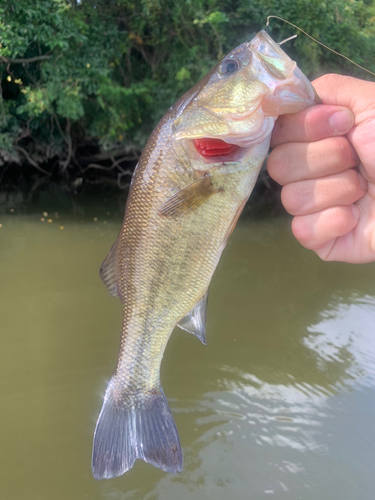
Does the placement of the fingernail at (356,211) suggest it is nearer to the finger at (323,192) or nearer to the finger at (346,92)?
the finger at (323,192)

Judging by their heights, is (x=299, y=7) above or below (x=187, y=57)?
above

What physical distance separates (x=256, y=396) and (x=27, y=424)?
2.21 meters

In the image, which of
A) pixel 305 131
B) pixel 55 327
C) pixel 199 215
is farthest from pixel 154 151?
pixel 55 327

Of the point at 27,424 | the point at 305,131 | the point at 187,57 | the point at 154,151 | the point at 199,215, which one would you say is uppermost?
the point at 187,57

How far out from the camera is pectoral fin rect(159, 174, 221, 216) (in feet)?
4.73

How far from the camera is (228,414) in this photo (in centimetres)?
343

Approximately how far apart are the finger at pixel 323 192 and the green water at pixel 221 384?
2.49 meters

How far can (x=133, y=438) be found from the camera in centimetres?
175

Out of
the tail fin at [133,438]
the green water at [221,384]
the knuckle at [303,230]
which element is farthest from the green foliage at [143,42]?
the tail fin at [133,438]

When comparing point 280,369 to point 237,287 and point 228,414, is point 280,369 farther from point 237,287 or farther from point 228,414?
point 237,287

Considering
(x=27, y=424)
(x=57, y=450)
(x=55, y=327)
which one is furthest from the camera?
(x=55, y=327)

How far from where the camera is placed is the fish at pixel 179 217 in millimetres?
1361

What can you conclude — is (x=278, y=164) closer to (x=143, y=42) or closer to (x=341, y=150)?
(x=341, y=150)

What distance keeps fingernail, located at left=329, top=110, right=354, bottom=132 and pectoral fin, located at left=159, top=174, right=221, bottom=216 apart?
51cm
